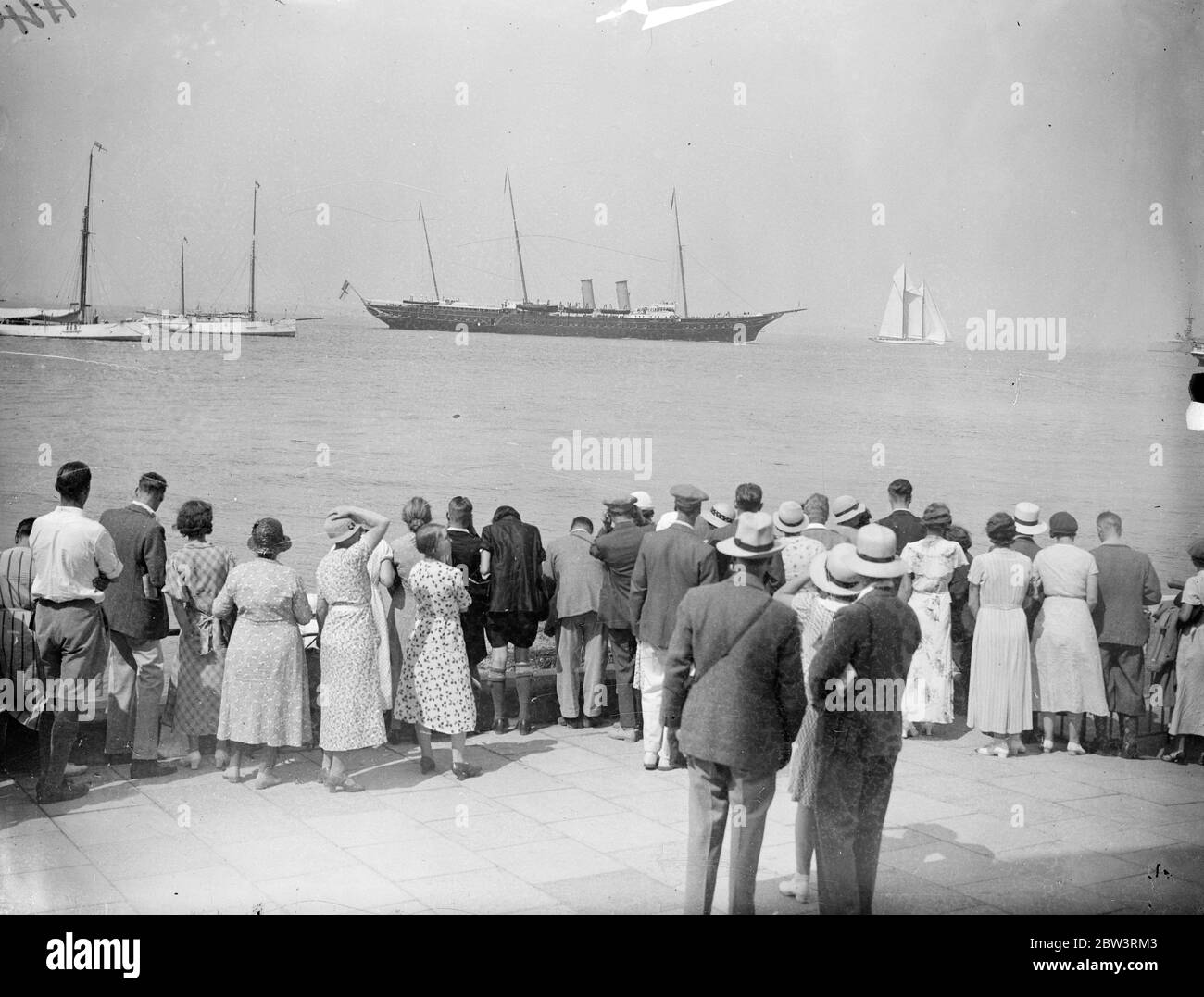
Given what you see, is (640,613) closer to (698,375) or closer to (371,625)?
(371,625)

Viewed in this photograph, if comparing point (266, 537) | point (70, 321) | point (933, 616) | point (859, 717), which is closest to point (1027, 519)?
point (933, 616)

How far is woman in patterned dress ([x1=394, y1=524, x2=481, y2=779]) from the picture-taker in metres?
6.12

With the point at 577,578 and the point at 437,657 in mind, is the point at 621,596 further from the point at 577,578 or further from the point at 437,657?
the point at 437,657

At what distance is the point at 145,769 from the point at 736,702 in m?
3.34

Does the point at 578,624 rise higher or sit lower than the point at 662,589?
lower

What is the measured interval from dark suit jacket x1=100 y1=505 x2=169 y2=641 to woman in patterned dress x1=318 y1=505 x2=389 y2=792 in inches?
33.1

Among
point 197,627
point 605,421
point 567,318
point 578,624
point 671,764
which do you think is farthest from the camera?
point 605,421

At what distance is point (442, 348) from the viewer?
414 inches

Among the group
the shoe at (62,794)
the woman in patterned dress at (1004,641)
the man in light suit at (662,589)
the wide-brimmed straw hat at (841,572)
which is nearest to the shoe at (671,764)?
the man in light suit at (662,589)

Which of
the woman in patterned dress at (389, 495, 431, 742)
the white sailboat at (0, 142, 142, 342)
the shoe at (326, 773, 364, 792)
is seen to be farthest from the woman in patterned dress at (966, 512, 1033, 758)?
the white sailboat at (0, 142, 142, 342)

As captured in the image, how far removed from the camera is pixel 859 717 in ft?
14.2
